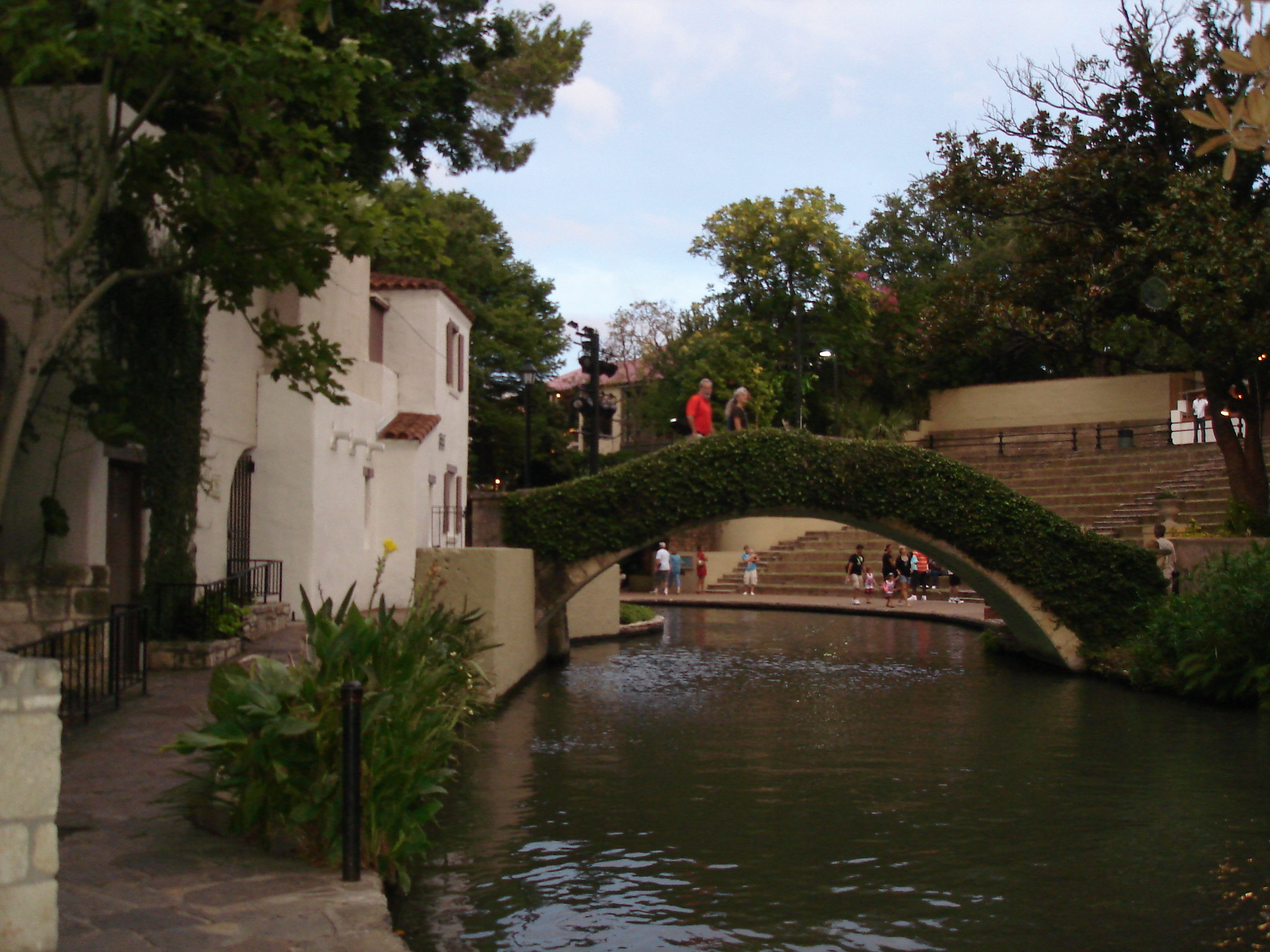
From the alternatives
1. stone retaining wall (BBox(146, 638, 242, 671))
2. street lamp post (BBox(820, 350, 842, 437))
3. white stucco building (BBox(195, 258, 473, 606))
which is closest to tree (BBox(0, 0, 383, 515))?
white stucco building (BBox(195, 258, 473, 606))

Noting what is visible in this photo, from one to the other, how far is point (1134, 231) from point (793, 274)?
23.4m

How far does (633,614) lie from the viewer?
26.7 metres

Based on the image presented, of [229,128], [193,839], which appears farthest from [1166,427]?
[193,839]

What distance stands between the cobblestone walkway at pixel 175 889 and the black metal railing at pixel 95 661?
2160mm

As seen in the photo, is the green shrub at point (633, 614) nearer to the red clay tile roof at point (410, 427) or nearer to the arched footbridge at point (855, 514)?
the red clay tile roof at point (410, 427)

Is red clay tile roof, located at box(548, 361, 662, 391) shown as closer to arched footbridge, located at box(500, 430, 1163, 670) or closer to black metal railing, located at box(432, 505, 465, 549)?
Result: black metal railing, located at box(432, 505, 465, 549)

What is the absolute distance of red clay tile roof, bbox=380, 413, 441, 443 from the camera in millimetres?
22906

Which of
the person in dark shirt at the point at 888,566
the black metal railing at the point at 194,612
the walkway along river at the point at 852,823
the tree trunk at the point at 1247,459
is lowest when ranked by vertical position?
the walkway along river at the point at 852,823

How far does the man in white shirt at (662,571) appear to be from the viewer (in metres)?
36.7

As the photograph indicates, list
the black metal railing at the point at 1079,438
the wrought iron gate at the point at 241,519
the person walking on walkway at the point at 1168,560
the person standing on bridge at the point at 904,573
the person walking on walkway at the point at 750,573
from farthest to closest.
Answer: the black metal railing at the point at 1079,438, the person walking on walkway at the point at 750,573, the person standing on bridge at the point at 904,573, the person walking on walkway at the point at 1168,560, the wrought iron gate at the point at 241,519

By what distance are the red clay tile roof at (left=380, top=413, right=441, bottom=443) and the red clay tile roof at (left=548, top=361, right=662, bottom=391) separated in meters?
14.3

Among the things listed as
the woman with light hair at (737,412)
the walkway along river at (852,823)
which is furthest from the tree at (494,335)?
the walkway along river at (852,823)

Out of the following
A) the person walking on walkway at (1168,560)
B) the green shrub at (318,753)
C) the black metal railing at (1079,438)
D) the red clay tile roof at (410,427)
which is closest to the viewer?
the green shrub at (318,753)

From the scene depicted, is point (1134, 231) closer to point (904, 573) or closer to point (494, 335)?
point (904, 573)
